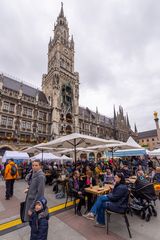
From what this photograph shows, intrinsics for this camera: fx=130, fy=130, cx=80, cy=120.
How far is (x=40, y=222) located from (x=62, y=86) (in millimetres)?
36673

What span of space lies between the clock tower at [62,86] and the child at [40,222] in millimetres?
28608

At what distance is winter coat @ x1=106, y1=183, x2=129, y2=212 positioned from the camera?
387 centimetres

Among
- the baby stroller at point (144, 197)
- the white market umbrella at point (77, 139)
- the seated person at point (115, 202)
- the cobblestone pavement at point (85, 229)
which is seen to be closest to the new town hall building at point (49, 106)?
the white market umbrella at point (77, 139)

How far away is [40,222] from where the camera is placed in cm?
297

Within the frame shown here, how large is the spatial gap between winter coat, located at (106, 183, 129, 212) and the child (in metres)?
1.98

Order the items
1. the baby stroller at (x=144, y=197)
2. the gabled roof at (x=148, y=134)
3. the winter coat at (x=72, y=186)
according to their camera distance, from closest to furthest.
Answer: the baby stroller at (x=144, y=197), the winter coat at (x=72, y=186), the gabled roof at (x=148, y=134)

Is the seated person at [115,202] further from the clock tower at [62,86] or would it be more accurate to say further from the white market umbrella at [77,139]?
the clock tower at [62,86]

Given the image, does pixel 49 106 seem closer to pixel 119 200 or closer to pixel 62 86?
pixel 62 86

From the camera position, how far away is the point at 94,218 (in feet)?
15.1

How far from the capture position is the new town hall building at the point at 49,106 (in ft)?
87.9

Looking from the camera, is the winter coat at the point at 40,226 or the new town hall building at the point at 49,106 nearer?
the winter coat at the point at 40,226

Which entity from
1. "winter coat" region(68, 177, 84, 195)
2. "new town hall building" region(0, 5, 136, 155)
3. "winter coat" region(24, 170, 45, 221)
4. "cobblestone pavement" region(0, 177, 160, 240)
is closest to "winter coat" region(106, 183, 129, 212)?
"cobblestone pavement" region(0, 177, 160, 240)

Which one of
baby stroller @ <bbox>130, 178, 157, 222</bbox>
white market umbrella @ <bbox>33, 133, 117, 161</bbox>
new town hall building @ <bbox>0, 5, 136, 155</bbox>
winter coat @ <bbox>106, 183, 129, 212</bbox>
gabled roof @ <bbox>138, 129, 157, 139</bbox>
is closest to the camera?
winter coat @ <bbox>106, 183, 129, 212</bbox>

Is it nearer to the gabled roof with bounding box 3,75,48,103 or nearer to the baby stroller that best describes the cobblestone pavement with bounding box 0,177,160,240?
the baby stroller
